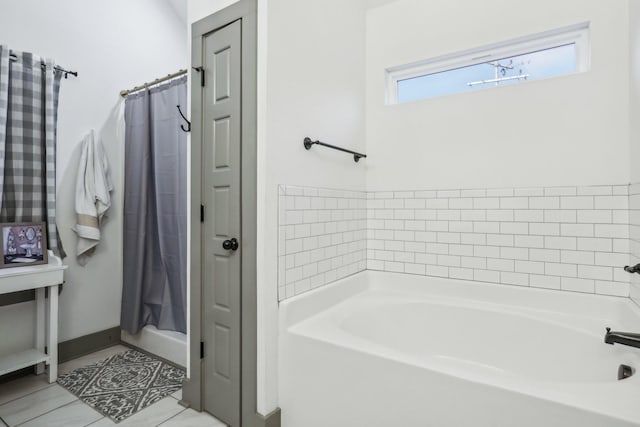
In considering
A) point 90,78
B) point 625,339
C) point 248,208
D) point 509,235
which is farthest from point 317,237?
point 90,78

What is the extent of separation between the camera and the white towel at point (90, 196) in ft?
8.07

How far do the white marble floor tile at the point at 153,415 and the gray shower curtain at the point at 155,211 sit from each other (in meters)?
0.55

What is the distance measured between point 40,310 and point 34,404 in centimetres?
62

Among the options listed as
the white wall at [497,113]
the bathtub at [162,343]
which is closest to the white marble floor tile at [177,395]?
the bathtub at [162,343]

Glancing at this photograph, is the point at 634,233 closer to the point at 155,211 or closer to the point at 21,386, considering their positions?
the point at 155,211

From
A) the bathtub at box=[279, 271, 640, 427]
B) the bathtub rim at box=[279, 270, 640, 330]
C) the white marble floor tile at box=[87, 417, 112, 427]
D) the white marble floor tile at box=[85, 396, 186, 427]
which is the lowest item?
the white marble floor tile at box=[85, 396, 186, 427]

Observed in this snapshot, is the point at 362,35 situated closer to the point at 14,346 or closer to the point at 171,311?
the point at 171,311

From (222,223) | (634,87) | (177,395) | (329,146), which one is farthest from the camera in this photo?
(177,395)

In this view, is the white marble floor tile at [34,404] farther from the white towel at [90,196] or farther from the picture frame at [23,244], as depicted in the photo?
the white towel at [90,196]

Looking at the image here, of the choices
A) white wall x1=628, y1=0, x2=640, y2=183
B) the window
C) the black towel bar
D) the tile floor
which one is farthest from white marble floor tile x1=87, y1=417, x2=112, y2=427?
white wall x1=628, y1=0, x2=640, y2=183

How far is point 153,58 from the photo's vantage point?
2.93 meters

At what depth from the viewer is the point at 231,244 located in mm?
1658

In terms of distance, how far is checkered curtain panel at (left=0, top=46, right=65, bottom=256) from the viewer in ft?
6.86

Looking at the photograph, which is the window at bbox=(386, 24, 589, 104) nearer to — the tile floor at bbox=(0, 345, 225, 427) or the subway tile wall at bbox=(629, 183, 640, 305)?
the subway tile wall at bbox=(629, 183, 640, 305)
